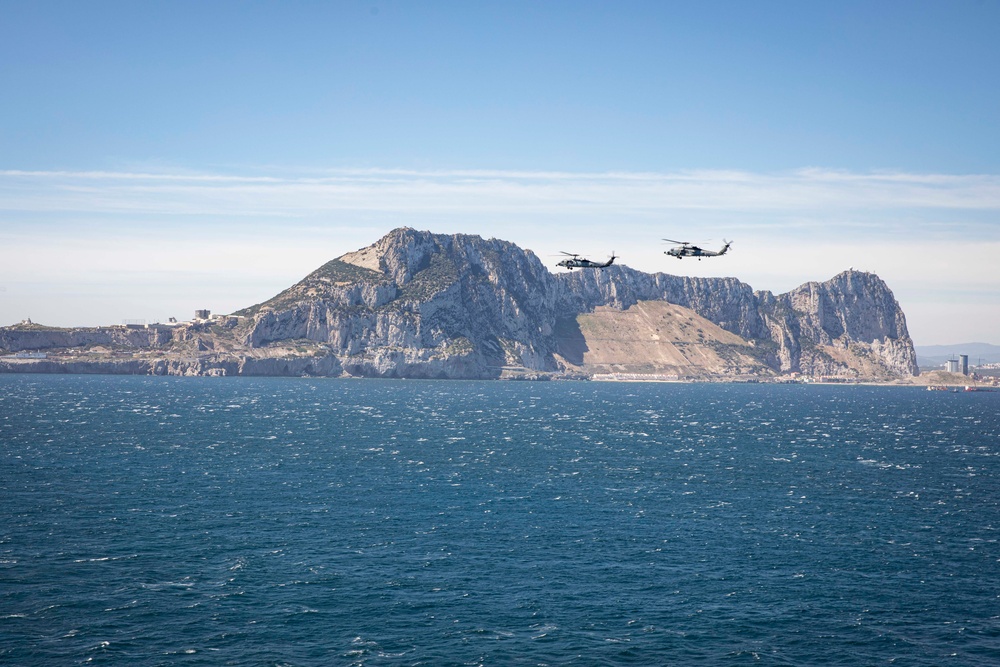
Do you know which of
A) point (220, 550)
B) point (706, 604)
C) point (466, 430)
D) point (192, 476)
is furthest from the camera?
point (466, 430)

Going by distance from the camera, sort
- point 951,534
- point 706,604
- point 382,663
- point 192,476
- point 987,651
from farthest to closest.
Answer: point 192,476
point 951,534
point 706,604
point 987,651
point 382,663

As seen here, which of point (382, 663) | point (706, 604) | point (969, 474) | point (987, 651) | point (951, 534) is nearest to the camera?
point (382, 663)

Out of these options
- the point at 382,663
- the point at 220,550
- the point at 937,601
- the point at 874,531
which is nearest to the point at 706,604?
the point at 937,601

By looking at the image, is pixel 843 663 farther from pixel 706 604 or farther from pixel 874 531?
pixel 874 531

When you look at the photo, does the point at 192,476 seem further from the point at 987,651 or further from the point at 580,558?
the point at 987,651

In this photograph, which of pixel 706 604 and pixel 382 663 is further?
pixel 706 604

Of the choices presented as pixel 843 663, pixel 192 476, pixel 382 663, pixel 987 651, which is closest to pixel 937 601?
pixel 987 651
